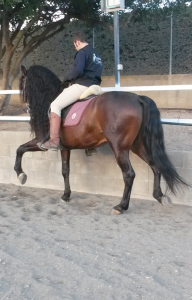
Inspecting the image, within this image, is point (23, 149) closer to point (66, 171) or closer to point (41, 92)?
point (66, 171)

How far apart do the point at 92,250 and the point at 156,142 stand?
1.73 metres

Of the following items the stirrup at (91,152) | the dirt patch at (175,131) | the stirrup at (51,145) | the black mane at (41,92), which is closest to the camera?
the stirrup at (51,145)

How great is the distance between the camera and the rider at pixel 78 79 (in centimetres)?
459

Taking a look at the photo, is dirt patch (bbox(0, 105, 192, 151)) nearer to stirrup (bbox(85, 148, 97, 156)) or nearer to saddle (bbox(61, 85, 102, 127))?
stirrup (bbox(85, 148, 97, 156))

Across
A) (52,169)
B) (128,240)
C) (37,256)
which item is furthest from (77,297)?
(52,169)

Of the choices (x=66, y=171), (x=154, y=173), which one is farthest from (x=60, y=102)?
(x=154, y=173)

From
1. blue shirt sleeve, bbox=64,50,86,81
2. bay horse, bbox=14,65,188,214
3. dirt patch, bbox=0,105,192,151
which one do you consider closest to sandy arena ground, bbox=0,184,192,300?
bay horse, bbox=14,65,188,214

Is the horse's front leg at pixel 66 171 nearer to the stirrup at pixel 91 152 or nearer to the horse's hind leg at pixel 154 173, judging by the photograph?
the stirrup at pixel 91 152

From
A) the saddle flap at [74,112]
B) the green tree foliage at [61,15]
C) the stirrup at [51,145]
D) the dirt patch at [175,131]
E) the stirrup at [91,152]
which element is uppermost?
the green tree foliage at [61,15]

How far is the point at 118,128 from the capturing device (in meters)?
4.39

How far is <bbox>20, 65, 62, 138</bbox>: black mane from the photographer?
4977 millimetres

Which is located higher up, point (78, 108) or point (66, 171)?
point (78, 108)

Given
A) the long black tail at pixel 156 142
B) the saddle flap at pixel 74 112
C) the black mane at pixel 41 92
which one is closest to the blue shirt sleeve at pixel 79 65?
the saddle flap at pixel 74 112

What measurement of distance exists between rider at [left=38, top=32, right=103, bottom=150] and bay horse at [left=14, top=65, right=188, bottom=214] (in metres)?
0.21
